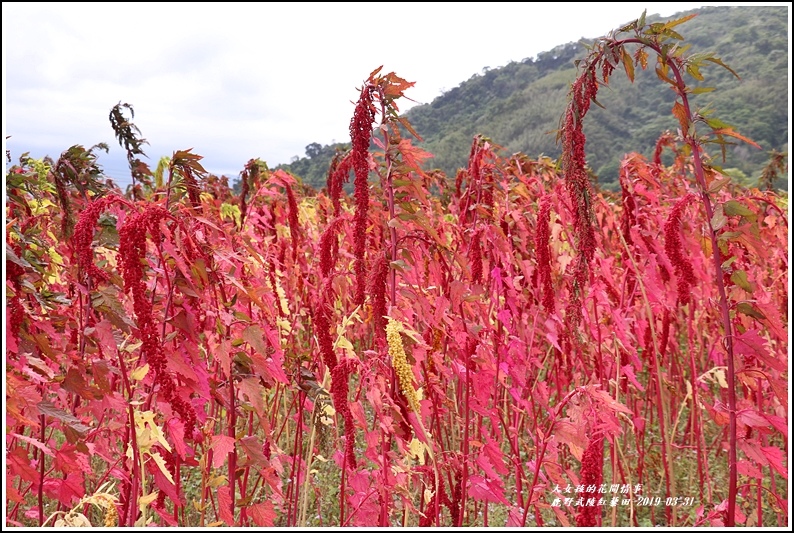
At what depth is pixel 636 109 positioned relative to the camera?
3106cm

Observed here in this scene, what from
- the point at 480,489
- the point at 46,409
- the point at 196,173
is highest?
the point at 196,173

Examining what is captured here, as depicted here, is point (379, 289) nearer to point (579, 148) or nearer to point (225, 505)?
point (579, 148)

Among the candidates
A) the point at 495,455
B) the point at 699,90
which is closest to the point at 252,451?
the point at 495,455

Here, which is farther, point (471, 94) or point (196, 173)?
point (471, 94)

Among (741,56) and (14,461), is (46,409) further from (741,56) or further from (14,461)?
(741,56)

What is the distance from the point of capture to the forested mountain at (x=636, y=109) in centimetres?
2422

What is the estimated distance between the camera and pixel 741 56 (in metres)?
28.1

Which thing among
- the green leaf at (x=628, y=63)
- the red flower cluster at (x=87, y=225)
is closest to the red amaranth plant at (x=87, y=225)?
the red flower cluster at (x=87, y=225)

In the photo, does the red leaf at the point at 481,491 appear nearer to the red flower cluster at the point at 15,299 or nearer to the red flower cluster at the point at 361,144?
the red flower cluster at the point at 361,144

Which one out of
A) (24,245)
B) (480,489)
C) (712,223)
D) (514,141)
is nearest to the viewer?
(712,223)

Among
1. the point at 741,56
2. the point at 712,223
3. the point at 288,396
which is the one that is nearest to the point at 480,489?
the point at 712,223

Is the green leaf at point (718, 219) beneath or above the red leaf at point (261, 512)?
above

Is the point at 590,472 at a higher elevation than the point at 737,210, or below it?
below

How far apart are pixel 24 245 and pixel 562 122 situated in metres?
1.21
